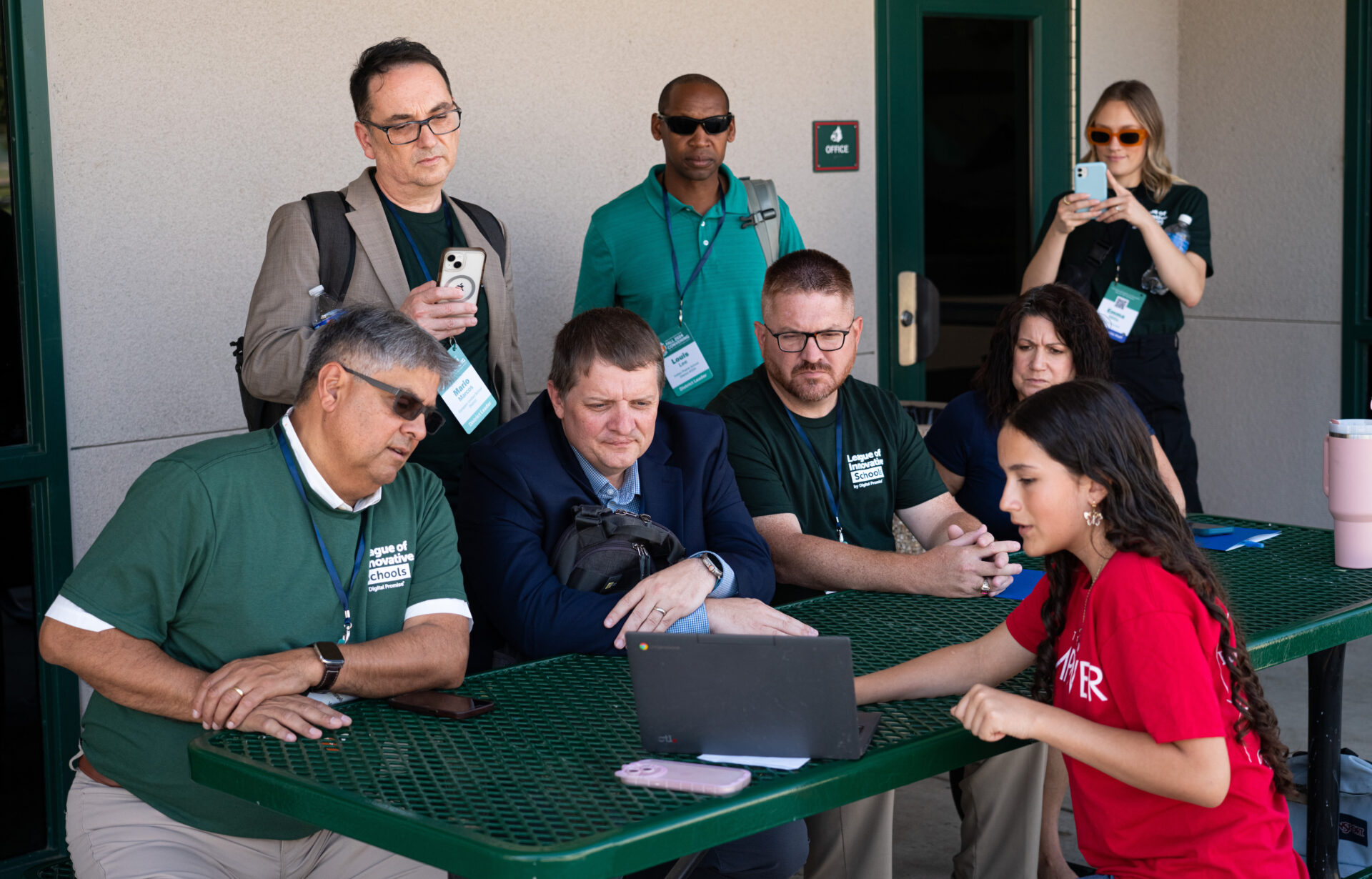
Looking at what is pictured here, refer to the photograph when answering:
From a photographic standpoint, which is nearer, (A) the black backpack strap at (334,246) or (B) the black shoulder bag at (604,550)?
(B) the black shoulder bag at (604,550)

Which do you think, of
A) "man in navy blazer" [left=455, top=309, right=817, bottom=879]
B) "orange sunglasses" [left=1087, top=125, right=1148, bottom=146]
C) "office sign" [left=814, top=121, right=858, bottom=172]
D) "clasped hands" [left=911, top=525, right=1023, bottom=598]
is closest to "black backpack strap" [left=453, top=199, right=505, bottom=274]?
"man in navy blazer" [left=455, top=309, right=817, bottom=879]

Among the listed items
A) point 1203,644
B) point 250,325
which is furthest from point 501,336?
point 1203,644

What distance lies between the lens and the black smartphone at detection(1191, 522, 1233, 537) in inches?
126

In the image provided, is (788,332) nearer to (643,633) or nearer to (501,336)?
(501,336)

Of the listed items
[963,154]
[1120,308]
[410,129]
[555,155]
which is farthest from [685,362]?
[963,154]

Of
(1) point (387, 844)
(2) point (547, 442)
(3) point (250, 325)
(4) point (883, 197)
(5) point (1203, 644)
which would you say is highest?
(4) point (883, 197)

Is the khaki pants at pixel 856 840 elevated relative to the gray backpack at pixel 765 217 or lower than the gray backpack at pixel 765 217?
lower

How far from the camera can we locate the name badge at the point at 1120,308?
184 inches

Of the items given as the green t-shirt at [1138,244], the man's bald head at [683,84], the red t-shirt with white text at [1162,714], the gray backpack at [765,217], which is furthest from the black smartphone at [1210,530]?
the man's bald head at [683,84]

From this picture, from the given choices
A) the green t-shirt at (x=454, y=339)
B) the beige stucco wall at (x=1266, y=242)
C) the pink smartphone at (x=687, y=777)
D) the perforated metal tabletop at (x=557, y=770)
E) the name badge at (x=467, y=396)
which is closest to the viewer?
the perforated metal tabletop at (x=557, y=770)

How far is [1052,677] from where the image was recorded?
2.17 metres

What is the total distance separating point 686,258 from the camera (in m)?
3.98

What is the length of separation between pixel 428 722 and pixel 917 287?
3729 mm

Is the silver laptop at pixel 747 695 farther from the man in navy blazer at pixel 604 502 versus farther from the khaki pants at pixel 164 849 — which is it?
the khaki pants at pixel 164 849
